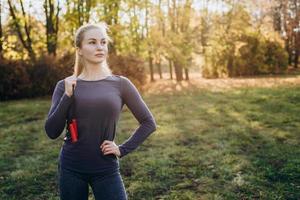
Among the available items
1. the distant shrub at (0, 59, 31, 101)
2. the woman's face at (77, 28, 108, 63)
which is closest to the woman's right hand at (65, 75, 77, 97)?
the woman's face at (77, 28, 108, 63)

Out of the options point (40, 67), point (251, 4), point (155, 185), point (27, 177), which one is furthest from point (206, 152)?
point (251, 4)

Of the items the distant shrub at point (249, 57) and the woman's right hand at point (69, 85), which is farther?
the distant shrub at point (249, 57)

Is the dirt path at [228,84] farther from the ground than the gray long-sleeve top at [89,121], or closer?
closer

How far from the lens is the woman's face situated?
373 centimetres

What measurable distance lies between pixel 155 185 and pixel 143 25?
104 feet

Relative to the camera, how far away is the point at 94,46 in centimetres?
374

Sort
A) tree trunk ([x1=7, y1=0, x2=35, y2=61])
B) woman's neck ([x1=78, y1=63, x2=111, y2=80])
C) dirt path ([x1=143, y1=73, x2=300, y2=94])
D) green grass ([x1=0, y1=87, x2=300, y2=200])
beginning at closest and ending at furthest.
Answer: woman's neck ([x1=78, y1=63, x2=111, y2=80]) → green grass ([x1=0, y1=87, x2=300, y2=200]) → tree trunk ([x1=7, y1=0, x2=35, y2=61]) → dirt path ([x1=143, y1=73, x2=300, y2=94])

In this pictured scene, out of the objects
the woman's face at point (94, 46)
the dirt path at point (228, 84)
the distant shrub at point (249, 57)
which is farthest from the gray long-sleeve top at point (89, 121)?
the distant shrub at point (249, 57)

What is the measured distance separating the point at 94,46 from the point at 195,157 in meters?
6.13

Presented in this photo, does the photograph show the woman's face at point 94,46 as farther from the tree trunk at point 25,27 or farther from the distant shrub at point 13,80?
the tree trunk at point 25,27

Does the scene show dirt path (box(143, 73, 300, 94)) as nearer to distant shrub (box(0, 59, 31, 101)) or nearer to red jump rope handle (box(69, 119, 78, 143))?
distant shrub (box(0, 59, 31, 101))

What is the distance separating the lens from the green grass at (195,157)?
289 inches

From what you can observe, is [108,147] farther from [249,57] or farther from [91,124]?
[249,57]

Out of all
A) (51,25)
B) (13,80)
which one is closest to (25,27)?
(51,25)
